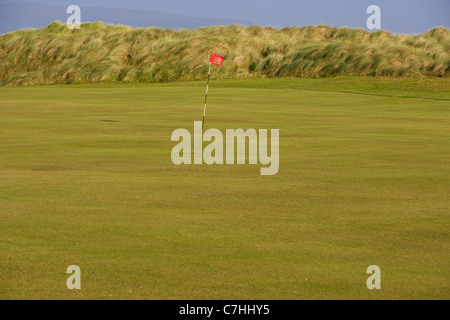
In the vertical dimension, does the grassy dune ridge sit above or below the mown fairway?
above

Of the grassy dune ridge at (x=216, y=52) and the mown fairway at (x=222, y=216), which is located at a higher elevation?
the grassy dune ridge at (x=216, y=52)

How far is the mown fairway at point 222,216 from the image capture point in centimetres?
842

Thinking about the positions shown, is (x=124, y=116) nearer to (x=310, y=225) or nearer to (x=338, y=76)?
(x=310, y=225)

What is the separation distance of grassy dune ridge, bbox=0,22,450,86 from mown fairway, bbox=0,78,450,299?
2924 cm

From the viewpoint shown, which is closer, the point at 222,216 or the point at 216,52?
the point at 222,216

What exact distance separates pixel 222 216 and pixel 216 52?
5209cm

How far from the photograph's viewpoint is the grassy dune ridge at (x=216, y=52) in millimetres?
55409

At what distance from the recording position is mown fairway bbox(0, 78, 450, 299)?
8.42 metres

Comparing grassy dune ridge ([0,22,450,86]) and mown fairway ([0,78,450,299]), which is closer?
mown fairway ([0,78,450,299])

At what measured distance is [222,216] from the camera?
11867 millimetres

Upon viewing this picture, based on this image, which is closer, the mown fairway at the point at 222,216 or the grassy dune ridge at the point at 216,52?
the mown fairway at the point at 222,216

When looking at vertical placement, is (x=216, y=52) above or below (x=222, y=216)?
above

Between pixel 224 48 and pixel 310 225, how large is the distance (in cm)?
5391

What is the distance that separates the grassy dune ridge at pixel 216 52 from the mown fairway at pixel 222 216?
29.2 m
